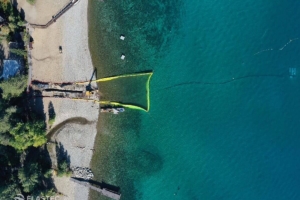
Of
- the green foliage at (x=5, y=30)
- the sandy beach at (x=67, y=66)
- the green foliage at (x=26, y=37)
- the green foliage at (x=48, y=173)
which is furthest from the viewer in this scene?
the sandy beach at (x=67, y=66)

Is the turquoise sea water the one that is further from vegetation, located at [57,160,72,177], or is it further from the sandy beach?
vegetation, located at [57,160,72,177]

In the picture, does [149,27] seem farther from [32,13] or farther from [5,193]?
[5,193]

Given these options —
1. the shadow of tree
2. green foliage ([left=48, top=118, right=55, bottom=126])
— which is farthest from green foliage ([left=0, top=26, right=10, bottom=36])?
the shadow of tree

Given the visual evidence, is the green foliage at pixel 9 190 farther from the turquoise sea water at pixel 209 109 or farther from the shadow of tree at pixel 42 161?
the turquoise sea water at pixel 209 109

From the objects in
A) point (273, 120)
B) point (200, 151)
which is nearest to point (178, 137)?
point (200, 151)

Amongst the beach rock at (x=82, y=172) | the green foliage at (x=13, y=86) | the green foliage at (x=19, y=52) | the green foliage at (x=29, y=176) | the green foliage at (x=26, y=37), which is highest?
the green foliage at (x=26, y=37)

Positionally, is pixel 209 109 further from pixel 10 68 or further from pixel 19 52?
pixel 10 68

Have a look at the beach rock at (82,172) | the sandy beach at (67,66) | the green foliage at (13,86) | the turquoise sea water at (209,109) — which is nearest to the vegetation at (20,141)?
the green foliage at (13,86)

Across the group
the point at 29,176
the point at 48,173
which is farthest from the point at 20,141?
the point at 48,173
